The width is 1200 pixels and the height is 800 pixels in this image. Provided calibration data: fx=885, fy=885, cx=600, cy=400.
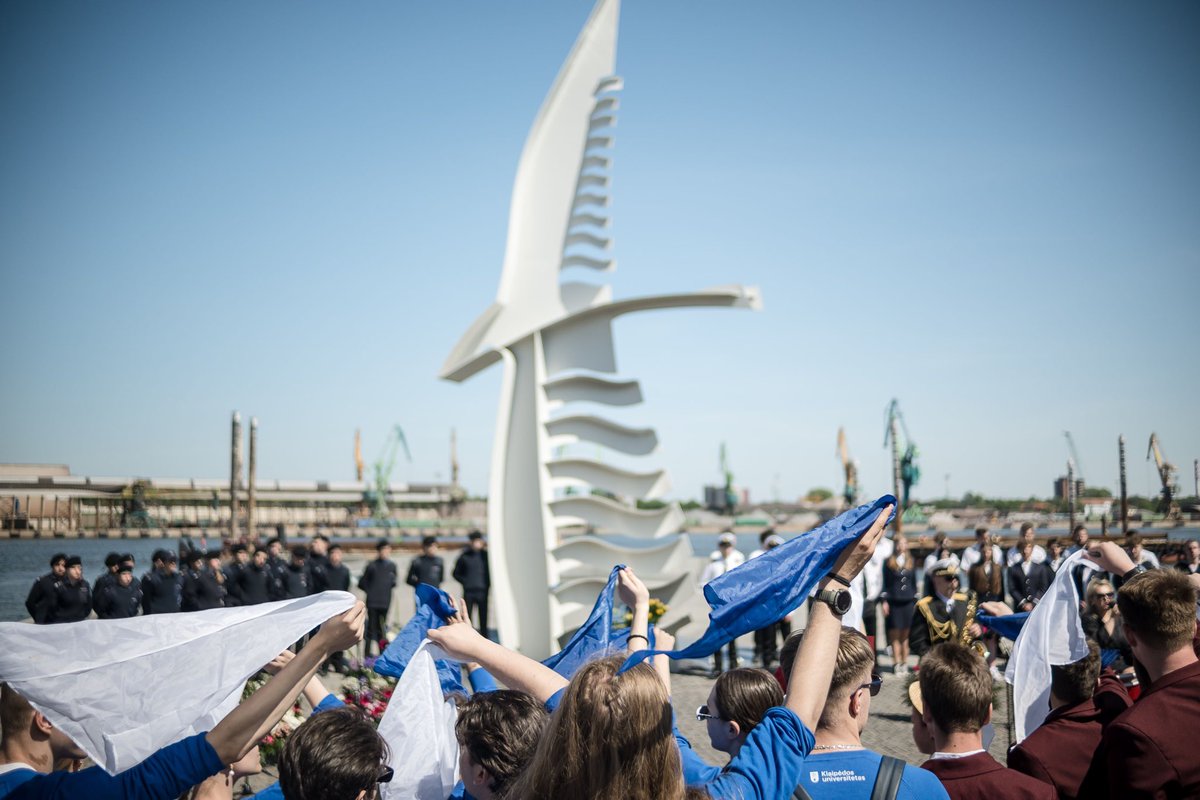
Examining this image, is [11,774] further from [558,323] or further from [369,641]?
[369,641]

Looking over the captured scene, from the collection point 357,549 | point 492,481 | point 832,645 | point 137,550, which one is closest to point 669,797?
point 832,645

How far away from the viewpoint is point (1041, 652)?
12.9 ft

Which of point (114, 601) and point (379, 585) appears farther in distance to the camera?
point (379, 585)

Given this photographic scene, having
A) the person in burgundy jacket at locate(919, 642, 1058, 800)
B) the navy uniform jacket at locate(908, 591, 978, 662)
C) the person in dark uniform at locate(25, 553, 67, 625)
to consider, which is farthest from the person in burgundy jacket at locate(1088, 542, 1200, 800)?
the person in dark uniform at locate(25, 553, 67, 625)

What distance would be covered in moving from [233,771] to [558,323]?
9.19m

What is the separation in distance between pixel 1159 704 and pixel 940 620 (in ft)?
17.8

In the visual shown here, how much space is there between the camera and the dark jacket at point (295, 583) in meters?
13.5

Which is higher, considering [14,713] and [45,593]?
[14,713]

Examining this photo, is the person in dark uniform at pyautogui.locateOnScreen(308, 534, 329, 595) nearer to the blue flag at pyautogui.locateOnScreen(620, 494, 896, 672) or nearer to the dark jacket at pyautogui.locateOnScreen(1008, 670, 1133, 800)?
the dark jacket at pyautogui.locateOnScreen(1008, 670, 1133, 800)

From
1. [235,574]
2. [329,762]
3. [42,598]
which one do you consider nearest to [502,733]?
[329,762]

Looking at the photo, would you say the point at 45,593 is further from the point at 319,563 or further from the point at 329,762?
the point at 329,762

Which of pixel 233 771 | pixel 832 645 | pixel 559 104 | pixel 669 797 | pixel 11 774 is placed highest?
pixel 559 104

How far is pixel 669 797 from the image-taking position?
180cm

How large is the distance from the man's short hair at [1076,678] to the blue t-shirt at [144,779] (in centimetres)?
323
